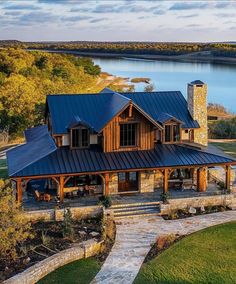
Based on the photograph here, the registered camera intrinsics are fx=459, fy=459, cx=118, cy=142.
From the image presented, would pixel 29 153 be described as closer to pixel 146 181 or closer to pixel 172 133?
pixel 146 181

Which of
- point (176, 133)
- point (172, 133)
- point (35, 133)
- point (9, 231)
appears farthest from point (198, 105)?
point (9, 231)

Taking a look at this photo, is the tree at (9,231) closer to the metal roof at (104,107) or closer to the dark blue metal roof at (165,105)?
the metal roof at (104,107)

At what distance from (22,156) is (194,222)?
8759mm

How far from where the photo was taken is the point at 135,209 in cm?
2078

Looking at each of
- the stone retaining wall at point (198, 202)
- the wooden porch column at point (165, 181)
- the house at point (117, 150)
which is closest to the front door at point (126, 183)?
the house at point (117, 150)

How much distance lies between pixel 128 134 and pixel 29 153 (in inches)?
193

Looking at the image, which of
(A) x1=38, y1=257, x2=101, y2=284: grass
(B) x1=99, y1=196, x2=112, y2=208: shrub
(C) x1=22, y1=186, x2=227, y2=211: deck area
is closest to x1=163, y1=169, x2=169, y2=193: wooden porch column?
(C) x1=22, y1=186, x2=227, y2=211: deck area

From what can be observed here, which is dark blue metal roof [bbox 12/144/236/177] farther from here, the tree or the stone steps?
the tree

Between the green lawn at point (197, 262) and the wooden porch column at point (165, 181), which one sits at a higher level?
the wooden porch column at point (165, 181)

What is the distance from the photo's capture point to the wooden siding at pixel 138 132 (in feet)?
71.3

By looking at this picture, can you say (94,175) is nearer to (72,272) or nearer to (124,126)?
(124,126)

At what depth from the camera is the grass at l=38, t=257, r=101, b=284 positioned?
14867 millimetres

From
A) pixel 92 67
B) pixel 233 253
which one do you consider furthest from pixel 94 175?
pixel 92 67

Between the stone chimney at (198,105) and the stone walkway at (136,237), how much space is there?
5088 mm
